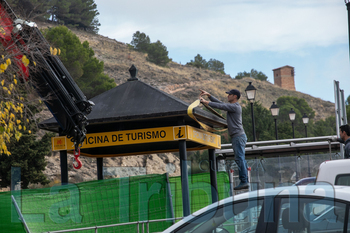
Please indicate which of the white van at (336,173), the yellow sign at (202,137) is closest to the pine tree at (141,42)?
the yellow sign at (202,137)

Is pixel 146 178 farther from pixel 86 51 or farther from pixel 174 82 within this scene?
pixel 174 82

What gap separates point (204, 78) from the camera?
90812 mm

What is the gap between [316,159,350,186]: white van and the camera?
224 inches

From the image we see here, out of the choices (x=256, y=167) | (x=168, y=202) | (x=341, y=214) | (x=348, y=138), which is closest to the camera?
(x=341, y=214)

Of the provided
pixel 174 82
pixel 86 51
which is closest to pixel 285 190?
pixel 86 51

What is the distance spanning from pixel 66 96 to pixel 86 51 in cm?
3772

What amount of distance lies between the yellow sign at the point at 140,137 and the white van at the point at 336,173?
4266mm

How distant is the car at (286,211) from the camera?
11.1 ft

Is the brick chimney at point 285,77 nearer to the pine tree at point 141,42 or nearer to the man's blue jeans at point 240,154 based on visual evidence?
the pine tree at point 141,42

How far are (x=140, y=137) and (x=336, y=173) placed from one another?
5287 millimetres

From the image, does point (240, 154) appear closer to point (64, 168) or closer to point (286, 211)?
Result: point (286, 211)

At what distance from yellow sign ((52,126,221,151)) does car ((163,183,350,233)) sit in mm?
5873

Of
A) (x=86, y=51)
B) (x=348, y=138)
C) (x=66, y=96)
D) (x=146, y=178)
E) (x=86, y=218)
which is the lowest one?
(x=86, y=218)

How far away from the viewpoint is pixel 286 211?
11.5ft
